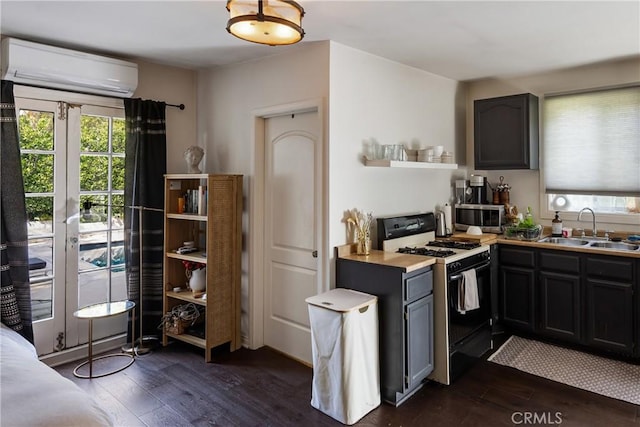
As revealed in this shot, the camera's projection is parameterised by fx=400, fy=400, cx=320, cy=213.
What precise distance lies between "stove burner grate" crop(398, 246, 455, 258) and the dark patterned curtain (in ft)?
9.52

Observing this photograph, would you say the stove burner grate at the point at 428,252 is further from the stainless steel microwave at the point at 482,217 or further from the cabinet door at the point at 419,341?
the stainless steel microwave at the point at 482,217

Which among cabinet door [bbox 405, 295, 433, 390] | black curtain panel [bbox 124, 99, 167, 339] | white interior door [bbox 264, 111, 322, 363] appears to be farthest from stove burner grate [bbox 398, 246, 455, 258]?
black curtain panel [bbox 124, 99, 167, 339]

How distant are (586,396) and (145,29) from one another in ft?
13.1

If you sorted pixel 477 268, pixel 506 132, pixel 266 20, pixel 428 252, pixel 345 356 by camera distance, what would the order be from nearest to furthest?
pixel 266 20 → pixel 345 356 → pixel 428 252 → pixel 477 268 → pixel 506 132

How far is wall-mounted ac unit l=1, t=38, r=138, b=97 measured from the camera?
2855 millimetres

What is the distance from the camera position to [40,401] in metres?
1.58

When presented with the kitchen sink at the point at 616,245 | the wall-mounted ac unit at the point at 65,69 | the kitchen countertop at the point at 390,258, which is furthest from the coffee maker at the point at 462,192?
the wall-mounted ac unit at the point at 65,69

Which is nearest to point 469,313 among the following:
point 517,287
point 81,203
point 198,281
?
point 517,287

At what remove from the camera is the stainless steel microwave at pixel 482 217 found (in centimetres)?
405

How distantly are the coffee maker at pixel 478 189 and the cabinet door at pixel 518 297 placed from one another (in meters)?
0.91

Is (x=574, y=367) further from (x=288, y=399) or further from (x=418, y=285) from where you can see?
(x=288, y=399)

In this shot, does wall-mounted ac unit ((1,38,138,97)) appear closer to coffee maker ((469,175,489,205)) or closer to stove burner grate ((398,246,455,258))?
stove burner grate ((398,246,455,258))

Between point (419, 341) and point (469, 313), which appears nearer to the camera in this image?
point (419, 341)

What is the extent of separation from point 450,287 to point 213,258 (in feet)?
6.24
